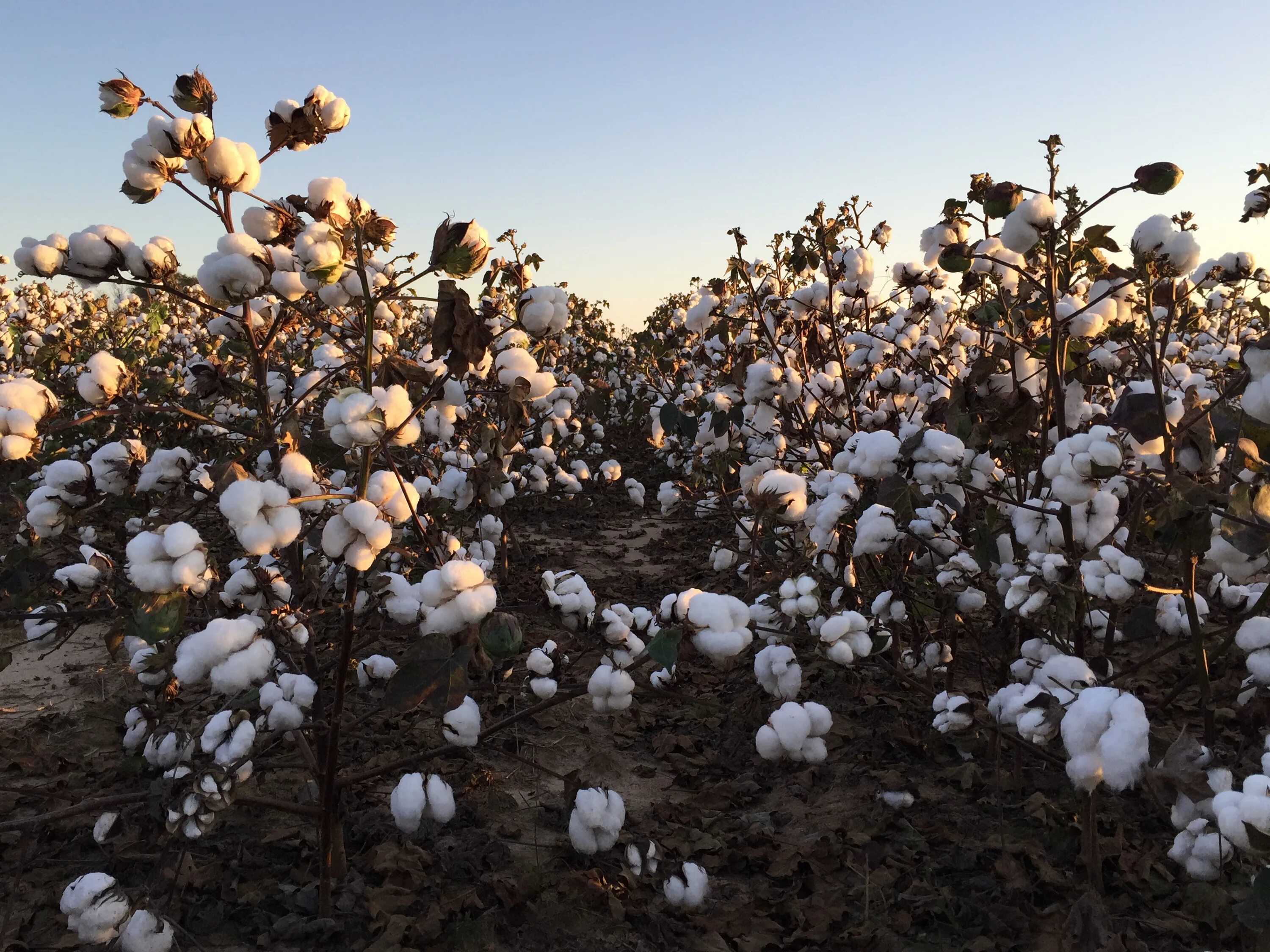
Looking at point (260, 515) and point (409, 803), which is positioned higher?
point (260, 515)

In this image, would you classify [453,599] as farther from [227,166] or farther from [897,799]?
[897,799]

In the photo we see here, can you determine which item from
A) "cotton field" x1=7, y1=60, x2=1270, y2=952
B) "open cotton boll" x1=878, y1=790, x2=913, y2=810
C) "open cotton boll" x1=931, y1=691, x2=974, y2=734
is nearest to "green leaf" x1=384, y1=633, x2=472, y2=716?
"cotton field" x1=7, y1=60, x2=1270, y2=952

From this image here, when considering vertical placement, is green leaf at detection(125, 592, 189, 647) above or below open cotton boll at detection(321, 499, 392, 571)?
below

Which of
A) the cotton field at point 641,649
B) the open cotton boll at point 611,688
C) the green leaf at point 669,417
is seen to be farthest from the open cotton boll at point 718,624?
the green leaf at point 669,417

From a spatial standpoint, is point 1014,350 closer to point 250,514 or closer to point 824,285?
point 824,285

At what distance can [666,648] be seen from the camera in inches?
64.1

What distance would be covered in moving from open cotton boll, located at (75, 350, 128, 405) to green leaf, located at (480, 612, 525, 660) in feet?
3.54

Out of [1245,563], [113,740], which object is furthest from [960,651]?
[113,740]

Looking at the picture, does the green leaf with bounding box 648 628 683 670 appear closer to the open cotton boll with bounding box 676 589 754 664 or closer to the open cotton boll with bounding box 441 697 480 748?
the open cotton boll with bounding box 676 589 754 664

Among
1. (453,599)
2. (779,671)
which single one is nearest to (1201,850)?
(779,671)

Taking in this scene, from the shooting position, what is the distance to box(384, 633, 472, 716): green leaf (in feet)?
5.24

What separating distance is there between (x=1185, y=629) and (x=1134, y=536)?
31 centimetres

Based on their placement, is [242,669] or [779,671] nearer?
[242,669]

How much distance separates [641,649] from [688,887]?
0.75 metres
